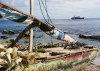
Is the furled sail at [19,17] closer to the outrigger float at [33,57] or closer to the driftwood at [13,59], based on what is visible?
the outrigger float at [33,57]

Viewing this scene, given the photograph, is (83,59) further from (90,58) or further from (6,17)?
(6,17)

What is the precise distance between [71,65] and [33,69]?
500cm

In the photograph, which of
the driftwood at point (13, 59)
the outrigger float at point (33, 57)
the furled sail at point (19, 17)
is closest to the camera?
the driftwood at point (13, 59)

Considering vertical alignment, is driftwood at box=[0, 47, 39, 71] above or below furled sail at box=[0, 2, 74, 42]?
A: below

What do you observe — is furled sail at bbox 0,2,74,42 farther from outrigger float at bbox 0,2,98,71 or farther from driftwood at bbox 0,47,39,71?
driftwood at bbox 0,47,39,71

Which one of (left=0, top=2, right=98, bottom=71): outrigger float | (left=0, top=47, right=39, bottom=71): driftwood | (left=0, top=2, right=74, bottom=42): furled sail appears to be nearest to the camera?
(left=0, top=47, right=39, bottom=71): driftwood

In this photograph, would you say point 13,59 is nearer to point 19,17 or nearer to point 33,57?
point 33,57

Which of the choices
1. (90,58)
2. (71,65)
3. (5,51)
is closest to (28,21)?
(5,51)

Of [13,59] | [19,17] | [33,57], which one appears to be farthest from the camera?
[19,17]

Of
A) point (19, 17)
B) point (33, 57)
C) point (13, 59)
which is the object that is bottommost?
point (33, 57)

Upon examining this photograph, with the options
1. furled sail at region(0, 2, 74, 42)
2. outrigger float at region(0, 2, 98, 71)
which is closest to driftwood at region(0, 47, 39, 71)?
outrigger float at region(0, 2, 98, 71)

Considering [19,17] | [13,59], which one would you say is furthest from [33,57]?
[19,17]

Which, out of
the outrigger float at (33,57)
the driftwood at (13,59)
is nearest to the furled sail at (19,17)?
the outrigger float at (33,57)

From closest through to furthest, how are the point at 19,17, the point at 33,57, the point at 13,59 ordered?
the point at 13,59 → the point at 33,57 → the point at 19,17
